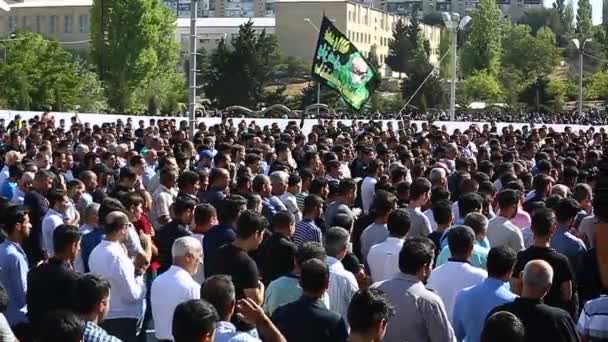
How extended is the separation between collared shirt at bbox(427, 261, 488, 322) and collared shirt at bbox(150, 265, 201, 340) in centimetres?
175

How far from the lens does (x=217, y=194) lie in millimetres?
12133

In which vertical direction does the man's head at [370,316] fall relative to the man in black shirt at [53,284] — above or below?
above

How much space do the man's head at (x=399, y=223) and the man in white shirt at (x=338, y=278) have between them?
2.16 feet

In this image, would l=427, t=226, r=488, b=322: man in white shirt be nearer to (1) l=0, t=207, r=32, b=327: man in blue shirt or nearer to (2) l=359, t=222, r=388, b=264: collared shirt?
(2) l=359, t=222, r=388, b=264: collared shirt

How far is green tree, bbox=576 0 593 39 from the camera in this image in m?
156

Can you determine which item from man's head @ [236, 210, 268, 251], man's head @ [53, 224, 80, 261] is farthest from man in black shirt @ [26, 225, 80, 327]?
man's head @ [236, 210, 268, 251]

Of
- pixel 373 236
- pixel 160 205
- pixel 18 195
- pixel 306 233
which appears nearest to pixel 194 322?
pixel 306 233

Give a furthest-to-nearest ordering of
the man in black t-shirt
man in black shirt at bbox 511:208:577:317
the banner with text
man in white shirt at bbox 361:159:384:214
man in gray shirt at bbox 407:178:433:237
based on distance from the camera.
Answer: the banner with text, man in white shirt at bbox 361:159:384:214, man in gray shirt at bbox 407:178:433:237, man in black shirt at bbox 511:208:577:317, the man in black t-shirt

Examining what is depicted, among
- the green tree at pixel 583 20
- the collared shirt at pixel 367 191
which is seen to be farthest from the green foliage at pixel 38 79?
the green tree at pixel 583 20

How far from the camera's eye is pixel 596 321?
657cm

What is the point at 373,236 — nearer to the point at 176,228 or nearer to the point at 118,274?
the point at 176,228

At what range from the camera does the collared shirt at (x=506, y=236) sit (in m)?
9.55

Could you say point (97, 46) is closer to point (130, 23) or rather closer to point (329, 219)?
point (130, 23)

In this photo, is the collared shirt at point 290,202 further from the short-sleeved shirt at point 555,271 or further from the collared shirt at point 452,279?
the short-sleeved shirt at point 555,271
